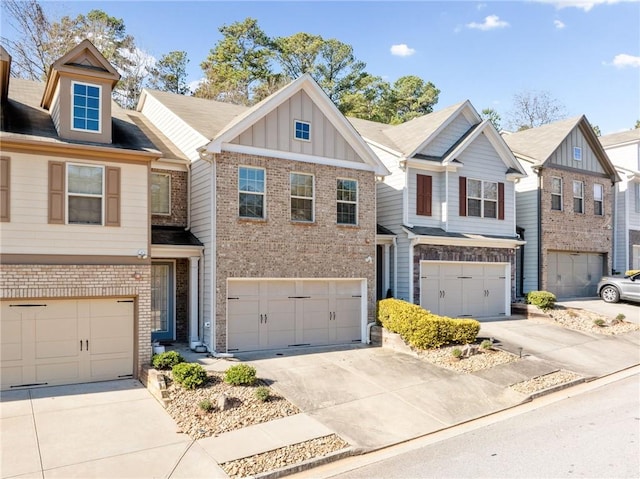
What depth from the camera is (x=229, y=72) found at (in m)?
35.2

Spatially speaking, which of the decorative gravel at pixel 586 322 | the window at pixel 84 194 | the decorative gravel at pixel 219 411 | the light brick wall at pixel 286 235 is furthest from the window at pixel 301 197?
the decorative gravel at pixel 586 322

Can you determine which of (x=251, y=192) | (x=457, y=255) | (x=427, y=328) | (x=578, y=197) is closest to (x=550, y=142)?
(x=578, y=197)

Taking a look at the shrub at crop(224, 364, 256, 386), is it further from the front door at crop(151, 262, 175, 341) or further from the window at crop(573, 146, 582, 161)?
the window at crop(573, 146, 582, 161)

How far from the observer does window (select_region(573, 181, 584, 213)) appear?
24.1 meters

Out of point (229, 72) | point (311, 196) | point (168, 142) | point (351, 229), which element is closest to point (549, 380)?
point (351, 229)

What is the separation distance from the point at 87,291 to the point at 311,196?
22.4 feet

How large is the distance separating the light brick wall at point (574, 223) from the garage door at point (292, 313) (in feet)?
36.6

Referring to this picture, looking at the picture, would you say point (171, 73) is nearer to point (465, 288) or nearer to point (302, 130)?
point (302, 130)

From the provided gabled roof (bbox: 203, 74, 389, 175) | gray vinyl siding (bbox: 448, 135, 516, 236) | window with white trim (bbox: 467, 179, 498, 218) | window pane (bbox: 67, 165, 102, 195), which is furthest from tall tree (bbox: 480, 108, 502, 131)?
window pane (bbox: 67, 165, 102, 195)

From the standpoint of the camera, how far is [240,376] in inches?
418

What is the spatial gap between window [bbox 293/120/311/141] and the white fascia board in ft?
1.82

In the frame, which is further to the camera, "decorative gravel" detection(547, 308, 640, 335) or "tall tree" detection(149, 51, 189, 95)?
"tall tree" detection(149, 51, 189, 95)

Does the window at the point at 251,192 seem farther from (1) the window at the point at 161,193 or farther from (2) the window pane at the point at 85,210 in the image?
(2) the window pane at the point at 85,210

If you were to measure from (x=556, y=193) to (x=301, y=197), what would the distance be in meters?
14.2
